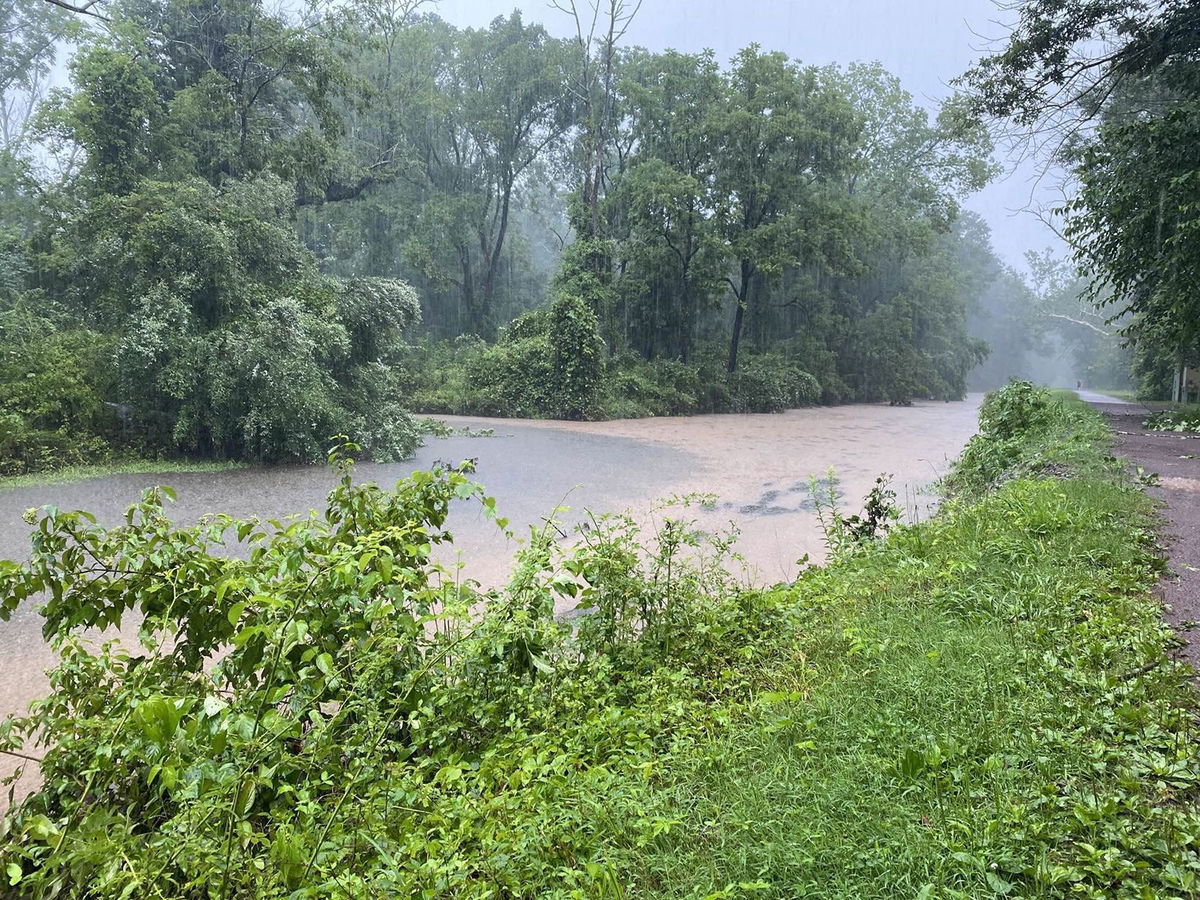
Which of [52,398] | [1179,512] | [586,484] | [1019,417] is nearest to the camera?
[1179,512]

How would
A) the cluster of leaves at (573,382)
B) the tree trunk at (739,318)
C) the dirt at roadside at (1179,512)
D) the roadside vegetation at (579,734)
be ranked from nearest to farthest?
the roadside vegetation at (579,734) → the dirt at roadside at (1179,512) → the cluster of leaves at (573,382) → the tree trunk at (739,318)

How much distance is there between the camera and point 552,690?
2.44 meters

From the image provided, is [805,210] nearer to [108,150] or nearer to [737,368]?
[737,368]

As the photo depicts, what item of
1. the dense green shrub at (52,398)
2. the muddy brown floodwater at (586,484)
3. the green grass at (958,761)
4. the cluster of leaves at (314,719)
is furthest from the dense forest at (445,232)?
the green grass at (958,761)

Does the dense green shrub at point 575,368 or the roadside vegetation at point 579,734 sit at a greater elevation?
the dense green shrub at point 575,368

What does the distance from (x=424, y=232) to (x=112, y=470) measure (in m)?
19.2

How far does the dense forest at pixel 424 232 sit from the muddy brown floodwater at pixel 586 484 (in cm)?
146

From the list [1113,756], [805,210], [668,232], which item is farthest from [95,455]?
[805,210]

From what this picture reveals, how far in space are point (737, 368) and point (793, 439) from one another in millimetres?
9562

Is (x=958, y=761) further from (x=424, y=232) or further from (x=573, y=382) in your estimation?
(x=424, y=232)

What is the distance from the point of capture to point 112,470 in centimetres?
771

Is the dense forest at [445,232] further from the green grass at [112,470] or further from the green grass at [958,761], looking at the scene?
the green grass at [958,761]

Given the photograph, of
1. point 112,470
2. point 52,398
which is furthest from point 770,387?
point 52,398

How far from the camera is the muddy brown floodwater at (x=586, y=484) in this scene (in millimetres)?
4910
